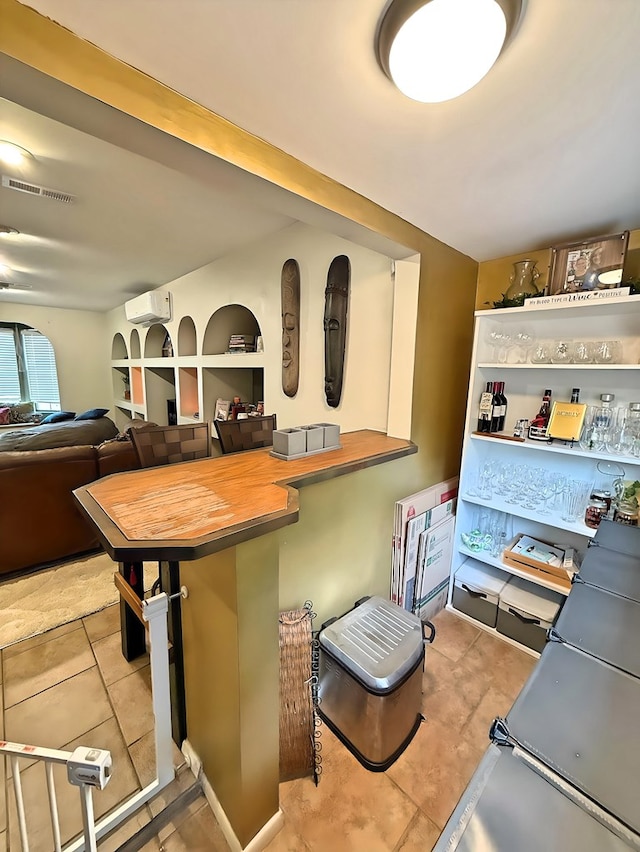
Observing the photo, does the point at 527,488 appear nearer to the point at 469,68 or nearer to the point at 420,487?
the point at 420,487

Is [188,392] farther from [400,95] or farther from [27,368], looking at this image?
[27,368]

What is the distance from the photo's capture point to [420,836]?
1129mm

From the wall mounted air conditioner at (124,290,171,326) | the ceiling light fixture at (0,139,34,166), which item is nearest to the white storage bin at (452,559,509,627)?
the ceiling light fixture at (0,139,34,166)

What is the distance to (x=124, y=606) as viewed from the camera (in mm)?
1657

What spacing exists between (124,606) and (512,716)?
1660 millimetres

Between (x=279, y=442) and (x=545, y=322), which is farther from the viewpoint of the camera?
(x=545, y=322)

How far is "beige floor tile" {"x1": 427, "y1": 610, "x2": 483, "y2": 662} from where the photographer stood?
189 centimetres

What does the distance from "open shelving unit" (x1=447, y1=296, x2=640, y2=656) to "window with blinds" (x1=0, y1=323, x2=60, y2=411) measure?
7.14 m

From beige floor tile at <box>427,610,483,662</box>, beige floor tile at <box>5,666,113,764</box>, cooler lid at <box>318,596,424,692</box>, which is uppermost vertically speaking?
cooler lid at <box>318,596,424,692</box>

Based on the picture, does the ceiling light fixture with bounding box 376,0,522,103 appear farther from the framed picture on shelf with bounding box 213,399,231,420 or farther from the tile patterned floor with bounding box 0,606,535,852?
the framed picture on shelf with bounding box 213,399,231,420

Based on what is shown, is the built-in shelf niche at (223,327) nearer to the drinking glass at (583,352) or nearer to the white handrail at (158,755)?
the drinking glass at (583,352)

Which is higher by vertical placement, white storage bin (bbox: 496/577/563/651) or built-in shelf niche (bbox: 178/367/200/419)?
built-in shelf niche (bbox: 178/367/200/419)

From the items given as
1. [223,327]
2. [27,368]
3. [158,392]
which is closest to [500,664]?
[223,327]

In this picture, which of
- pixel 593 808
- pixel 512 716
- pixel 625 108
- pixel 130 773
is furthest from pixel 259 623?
pixel 625 108
